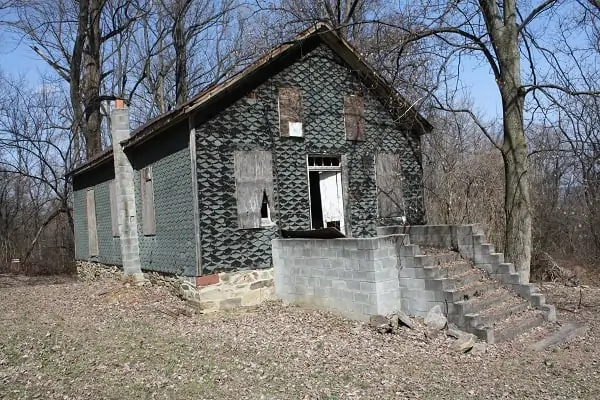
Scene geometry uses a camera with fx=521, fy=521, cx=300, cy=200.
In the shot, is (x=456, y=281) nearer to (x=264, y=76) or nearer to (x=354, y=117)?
(x=354, y=117)

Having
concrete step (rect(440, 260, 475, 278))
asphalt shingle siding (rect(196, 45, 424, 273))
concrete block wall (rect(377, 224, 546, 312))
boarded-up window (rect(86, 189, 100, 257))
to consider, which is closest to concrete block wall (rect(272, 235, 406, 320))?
concrete block wall (rect(377, 224, 546, 312))

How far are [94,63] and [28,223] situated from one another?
1103cm

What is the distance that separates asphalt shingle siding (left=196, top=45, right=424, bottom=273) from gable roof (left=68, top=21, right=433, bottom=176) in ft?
0.83

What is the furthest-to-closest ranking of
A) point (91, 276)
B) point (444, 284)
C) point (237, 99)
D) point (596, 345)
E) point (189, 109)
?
point (91, 276) → point (237, 99) → point (189, 109) → point (444, 284) → point (596, 345)

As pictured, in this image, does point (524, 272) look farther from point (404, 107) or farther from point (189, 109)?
point (189, 109)

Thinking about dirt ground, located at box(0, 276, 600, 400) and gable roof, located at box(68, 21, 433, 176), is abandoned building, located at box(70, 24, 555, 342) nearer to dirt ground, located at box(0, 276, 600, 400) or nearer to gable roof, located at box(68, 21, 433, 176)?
gable roof, located at box(68, 21, 433, 176)

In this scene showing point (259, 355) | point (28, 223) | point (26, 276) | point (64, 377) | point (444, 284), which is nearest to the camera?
point (64, 377)

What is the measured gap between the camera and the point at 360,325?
346 inches

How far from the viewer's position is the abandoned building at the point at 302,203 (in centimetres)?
905

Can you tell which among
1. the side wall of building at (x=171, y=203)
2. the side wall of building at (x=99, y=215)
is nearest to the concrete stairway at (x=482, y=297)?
the side wall of building at (x=171, y=203)

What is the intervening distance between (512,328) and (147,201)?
27.5ft

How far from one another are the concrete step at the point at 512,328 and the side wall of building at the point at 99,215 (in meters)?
9.98

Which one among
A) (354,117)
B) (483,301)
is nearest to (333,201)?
(354,117)

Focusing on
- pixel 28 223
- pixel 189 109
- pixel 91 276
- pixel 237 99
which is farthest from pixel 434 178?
pixel 28 223
